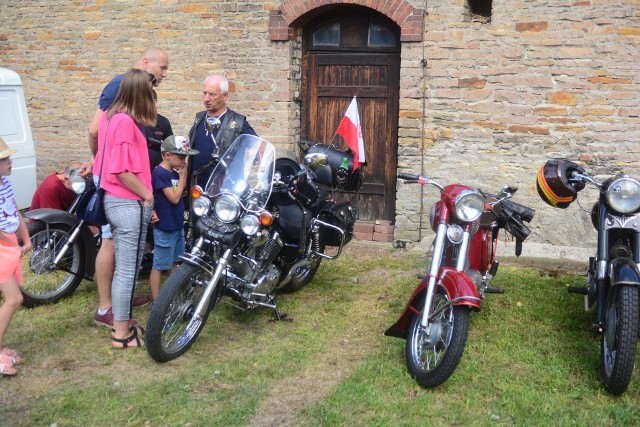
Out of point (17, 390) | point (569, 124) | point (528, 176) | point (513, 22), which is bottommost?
point (17, 390)

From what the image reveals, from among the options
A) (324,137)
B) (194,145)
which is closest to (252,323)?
(194,145)

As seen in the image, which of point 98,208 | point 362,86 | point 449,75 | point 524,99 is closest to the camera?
point 98,208

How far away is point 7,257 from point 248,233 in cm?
140

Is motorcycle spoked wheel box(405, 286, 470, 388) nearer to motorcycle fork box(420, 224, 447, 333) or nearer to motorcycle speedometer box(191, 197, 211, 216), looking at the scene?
motorcycle fork box(420, 224, 447, 333)

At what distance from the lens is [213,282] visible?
4.37m

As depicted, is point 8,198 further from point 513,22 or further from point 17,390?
point 513,22

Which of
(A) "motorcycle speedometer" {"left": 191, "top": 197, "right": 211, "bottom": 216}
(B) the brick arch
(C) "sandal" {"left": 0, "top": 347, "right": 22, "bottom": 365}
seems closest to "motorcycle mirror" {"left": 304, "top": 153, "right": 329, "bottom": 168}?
(A) "motorcycle speedometer" {"left": 191, "top": 197, "right": 211, "bottom": 216}

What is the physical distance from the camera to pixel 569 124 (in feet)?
23.5

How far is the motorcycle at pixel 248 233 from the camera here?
4.37 meters

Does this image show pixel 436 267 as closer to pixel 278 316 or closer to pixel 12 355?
pixel 278 316

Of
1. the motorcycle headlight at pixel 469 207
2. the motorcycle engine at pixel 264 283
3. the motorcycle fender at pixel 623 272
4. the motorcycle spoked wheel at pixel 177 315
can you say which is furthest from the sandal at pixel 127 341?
the motorcycle fender at pixel 623 272

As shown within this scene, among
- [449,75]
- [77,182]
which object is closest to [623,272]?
[77,182]

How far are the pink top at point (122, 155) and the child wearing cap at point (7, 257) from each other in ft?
1.79

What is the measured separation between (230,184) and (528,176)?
12.7 ft
